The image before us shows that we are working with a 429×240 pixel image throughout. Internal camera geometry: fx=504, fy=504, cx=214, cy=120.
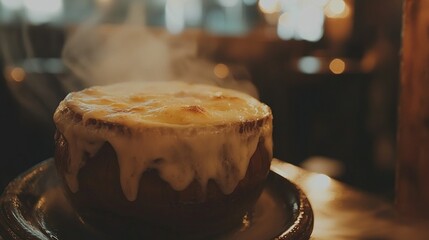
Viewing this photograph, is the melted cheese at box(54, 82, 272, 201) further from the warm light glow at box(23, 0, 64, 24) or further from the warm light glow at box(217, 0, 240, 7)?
the warm light glow at box(217, 0, 240, 7)

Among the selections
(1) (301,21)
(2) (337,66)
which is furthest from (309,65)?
(1) (301,21)

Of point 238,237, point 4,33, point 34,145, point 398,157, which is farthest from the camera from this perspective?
point 4,33

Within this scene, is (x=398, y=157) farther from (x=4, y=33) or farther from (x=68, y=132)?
(x=4, y=33)

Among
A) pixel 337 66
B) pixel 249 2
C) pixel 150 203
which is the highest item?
pixel 150 203

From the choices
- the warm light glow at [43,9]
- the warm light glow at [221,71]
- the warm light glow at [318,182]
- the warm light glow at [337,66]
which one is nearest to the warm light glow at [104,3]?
the warm light glow at [43,9]

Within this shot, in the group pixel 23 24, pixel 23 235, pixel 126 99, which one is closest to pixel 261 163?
pixel 126 99

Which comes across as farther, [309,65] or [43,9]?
[43,9]

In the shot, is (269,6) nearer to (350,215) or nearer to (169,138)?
(350,215)
